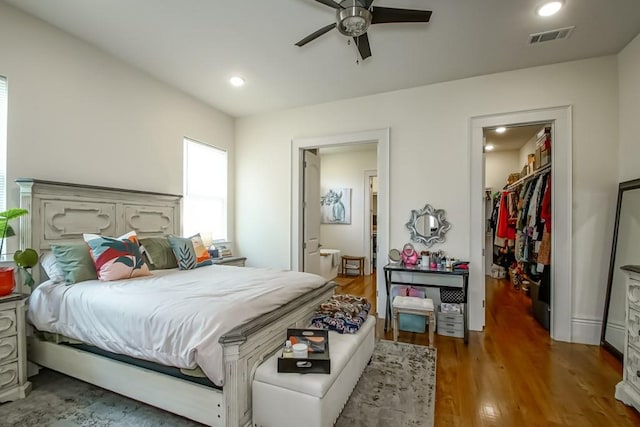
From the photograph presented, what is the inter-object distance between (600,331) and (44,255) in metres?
5.18

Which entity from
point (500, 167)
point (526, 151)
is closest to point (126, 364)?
point (526, 151)

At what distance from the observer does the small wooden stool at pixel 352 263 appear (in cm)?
649

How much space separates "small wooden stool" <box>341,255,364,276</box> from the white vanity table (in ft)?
15.0

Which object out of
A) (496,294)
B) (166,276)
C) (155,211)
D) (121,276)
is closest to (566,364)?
(496,294)

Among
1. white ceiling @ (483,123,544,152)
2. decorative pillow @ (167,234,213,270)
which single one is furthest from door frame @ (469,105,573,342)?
decorative pillow @ (167,234,213,270)

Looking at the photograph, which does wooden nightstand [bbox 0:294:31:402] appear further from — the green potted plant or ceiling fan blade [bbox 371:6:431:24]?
ceiling fan blade [bbox 371:6:431:24]

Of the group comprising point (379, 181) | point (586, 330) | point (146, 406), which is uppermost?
point (379, 181)

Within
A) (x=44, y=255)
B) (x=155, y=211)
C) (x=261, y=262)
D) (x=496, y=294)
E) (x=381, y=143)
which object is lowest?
(x=496, y=294)

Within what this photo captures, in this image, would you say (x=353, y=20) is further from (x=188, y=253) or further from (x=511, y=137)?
(x=511, y=137)

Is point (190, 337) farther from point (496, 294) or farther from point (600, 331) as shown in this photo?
point (496, 294)

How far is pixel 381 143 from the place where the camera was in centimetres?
389

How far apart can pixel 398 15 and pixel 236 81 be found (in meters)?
2.22

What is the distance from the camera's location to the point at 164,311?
1712mm

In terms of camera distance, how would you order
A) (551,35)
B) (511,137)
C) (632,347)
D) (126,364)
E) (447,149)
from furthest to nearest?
(511,137), (447,149), (551,35), (632,347), (126,364)
